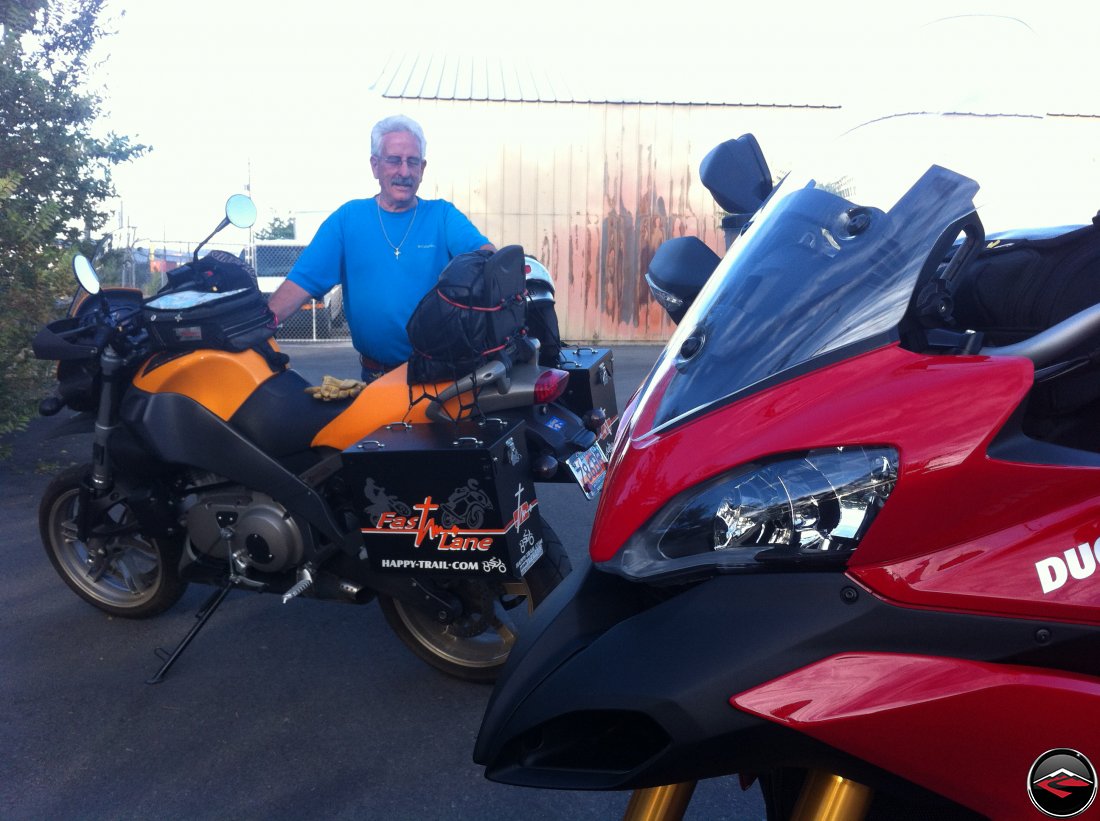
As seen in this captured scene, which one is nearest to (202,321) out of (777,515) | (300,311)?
(777,515)

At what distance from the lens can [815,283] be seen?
1415 mm

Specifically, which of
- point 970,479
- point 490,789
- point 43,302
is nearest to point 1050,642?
point 970,479

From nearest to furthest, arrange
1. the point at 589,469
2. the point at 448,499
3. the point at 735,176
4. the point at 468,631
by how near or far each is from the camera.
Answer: the point at 735,176
the point at 448,499
the point at 589,469
the point at 468,631

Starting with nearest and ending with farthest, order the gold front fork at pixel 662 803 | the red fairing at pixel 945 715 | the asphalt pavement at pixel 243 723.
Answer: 1. the red fairing at pixel 945 715
2. the gold front fork at pixel 662 803
3. the asphalt pavement at pixel 243 723

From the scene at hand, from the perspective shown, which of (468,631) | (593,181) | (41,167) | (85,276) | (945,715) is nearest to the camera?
(945,715)

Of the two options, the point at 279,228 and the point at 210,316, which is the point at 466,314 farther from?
the point at 279,228

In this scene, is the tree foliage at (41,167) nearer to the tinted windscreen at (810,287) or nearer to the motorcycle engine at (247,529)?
the motorcycle engine at (247,529)

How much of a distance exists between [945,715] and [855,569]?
191 mm

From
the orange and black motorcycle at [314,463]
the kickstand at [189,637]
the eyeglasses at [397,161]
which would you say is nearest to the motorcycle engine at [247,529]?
the orange and black motorcycle at [314,463]

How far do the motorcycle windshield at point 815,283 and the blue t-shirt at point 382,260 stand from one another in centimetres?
255

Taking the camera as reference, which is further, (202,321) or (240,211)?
(240,211)

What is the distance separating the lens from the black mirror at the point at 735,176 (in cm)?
194

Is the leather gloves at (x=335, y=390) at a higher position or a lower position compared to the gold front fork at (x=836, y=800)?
higher

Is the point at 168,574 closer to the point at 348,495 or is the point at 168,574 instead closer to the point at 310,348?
the point at 348,495
